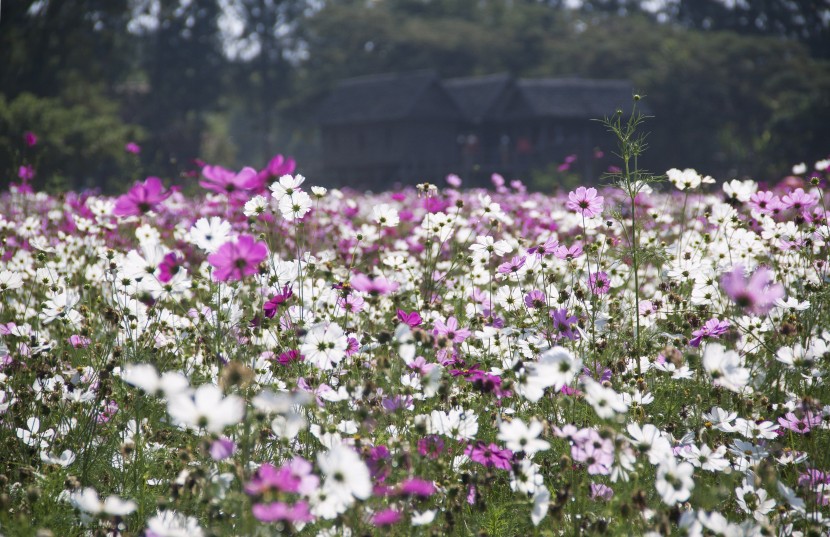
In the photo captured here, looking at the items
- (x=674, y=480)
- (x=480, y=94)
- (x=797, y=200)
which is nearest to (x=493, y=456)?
(x=674, y=480)

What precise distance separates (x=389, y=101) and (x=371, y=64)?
21.7 feet

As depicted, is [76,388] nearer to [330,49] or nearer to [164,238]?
[164,238]

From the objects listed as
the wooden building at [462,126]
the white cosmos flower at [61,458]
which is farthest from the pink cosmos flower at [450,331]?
the wooden building at [462,126]

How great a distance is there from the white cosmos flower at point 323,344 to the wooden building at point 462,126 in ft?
81.2

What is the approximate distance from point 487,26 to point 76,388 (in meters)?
36.4

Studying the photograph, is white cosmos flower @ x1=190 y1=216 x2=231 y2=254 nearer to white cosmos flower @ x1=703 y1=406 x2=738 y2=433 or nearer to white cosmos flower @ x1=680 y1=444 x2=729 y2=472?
white cosmos flower @ x1=680 y1=444 x2=729 y2=472

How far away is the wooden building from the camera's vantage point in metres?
27.8

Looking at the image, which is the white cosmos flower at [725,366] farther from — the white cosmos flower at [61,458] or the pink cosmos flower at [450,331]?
the white cosmos flower at [61,458]

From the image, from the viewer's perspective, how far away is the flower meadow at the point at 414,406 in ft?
5.08

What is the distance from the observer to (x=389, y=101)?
29547mm

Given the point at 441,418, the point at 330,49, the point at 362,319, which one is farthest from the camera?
the point at 330,49

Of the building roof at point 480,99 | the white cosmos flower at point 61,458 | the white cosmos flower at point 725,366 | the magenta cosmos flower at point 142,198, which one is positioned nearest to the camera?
the white cosmos flower at point 725,366

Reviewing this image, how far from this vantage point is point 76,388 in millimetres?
2322

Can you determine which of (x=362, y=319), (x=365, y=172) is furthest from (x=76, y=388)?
(x=365, y=172)
